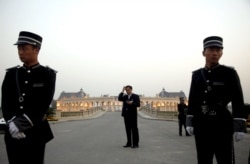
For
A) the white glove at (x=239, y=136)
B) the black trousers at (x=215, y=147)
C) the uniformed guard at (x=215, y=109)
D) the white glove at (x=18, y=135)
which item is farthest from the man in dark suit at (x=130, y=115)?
the white glove at (x=18, y=135)

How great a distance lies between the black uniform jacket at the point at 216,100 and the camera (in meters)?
4.51

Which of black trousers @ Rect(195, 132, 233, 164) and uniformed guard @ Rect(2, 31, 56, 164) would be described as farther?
black trousers @ Rect(195, 132, 233, 164)

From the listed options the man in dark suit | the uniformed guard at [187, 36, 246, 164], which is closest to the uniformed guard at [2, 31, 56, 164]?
the uniformed guard at [187, 36, 246, 164]

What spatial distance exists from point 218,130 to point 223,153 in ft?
0.98

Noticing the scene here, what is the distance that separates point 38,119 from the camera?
13.5 feet

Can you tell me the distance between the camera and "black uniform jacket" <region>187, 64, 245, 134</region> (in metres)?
4.51

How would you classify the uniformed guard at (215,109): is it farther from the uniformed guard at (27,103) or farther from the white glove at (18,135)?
the white glove at (18,135)

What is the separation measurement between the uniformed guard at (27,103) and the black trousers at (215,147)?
1.99 m

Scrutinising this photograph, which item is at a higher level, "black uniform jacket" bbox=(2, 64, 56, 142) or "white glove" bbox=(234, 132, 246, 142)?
"black uniform jacket" bbox=(2, 64, 56, 142)

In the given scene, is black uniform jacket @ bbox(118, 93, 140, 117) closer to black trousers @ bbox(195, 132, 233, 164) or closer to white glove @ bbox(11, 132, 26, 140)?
black trousers @ bbox(195, 132, 233, 164)

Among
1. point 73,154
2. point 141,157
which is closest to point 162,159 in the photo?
point 141,157

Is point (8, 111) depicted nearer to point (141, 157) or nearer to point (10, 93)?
point (10, 93)

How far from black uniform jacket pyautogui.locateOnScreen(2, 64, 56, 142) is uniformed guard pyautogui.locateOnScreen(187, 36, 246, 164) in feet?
6.50

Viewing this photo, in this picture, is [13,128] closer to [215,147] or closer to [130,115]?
[215,147]
